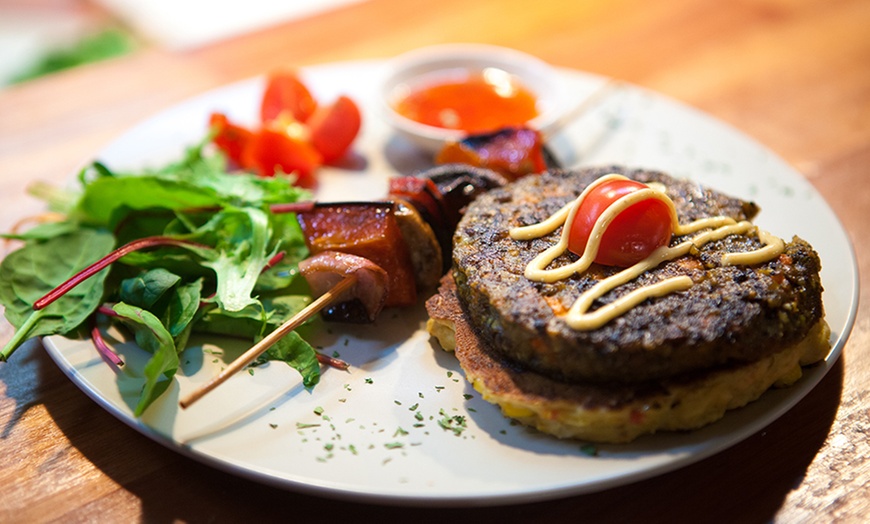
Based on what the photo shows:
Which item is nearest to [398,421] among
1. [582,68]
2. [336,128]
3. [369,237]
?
[369,237]

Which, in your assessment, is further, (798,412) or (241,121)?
(241,121)

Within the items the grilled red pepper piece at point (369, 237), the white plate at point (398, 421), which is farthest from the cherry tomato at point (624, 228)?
the grilled red pepper piece at point (369, 237)

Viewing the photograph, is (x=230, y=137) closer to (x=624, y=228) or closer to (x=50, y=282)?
(x=50, y=282)

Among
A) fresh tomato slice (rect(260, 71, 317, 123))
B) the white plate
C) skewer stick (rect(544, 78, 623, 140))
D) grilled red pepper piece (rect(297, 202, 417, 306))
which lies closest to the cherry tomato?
the white plate

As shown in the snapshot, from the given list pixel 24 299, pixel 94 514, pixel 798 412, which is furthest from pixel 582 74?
pixel 94 514

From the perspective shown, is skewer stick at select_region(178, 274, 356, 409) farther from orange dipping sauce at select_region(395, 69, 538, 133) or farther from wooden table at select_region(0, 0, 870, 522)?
orange dipping sauce at select_region(395, 69, 538, 133)

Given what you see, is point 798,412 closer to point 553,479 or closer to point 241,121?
point 553,479
